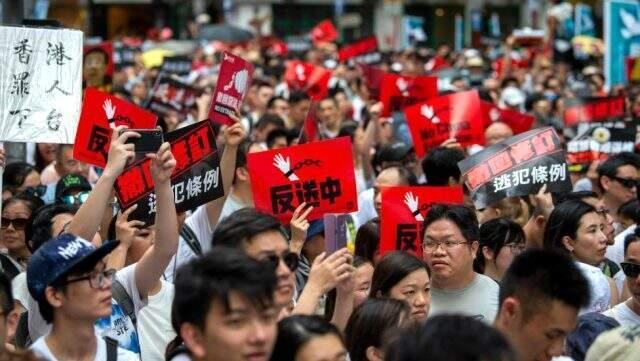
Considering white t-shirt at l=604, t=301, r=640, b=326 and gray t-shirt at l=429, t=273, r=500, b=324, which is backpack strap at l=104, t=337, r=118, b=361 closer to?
gray t-shirt at l=429, t=273, r=500, b=324

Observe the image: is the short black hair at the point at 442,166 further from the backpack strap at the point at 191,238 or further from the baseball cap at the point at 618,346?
the baseball cap at the point at 618,346

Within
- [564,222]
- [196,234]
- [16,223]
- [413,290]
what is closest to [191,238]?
[196,234]

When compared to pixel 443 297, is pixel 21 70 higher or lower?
higher

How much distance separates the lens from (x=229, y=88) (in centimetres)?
908

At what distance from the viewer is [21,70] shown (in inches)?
302

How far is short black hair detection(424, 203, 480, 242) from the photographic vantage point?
23.3 ft

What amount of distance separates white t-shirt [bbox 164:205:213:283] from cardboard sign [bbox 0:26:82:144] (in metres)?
0.86

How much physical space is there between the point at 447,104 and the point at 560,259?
7.16 metres

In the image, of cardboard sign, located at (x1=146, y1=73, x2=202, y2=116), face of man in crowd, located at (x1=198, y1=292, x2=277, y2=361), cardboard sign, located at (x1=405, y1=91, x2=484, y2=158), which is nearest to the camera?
face of man in crowd, located at (x1=198, y1=292, x2=277, y2=361)

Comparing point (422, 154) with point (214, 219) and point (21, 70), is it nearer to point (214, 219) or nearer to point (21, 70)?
point (214, 219)

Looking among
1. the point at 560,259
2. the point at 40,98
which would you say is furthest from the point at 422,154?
the point at 560,259

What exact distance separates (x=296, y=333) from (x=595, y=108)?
11.0m

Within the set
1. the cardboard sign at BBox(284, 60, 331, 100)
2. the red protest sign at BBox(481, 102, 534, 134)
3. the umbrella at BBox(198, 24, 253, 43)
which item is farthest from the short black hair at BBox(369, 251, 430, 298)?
the umbrella at BBox(198, 24, 253, 43)

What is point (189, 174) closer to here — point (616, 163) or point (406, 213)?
point (406, 213)
